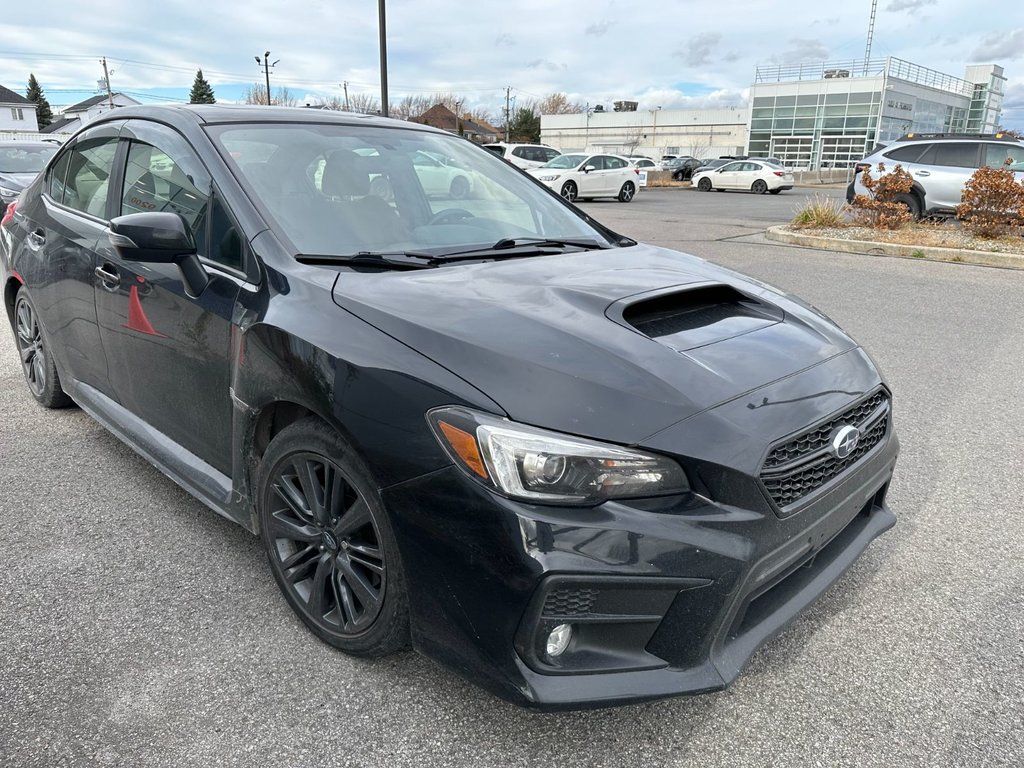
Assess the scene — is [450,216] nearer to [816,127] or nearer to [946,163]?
[946,163]

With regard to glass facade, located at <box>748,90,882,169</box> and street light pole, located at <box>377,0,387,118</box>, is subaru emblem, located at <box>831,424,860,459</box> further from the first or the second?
glass facade, located at <box>748,90,882,169</box>

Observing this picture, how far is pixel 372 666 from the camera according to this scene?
7.70 feet

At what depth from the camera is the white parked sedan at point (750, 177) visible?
108 ft

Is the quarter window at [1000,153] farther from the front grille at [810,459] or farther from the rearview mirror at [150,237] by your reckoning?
the rearview mirror at [150,237]

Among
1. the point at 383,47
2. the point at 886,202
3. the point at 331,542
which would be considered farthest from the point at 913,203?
the point at 331,542

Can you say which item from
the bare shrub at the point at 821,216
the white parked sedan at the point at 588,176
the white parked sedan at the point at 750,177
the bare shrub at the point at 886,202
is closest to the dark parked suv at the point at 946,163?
the bare shrub at the point at 821,216

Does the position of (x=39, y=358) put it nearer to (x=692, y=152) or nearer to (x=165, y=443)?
(x=165, y=443)

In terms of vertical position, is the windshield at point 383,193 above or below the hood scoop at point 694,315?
above

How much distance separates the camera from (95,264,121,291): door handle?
122 inches

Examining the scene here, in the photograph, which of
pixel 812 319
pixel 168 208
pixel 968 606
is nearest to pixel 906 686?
pixel 968 606

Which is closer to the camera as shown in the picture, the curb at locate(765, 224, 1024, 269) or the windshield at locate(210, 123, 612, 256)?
the windshield at locate(210, 123, 612, 256)

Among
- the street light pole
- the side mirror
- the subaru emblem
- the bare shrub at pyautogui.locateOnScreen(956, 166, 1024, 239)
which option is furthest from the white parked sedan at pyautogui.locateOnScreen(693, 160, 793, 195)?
the side mirror

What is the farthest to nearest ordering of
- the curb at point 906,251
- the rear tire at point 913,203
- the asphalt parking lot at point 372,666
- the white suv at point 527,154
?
the white suv at point 527,154 → the rear tire at point 913,203 → the curb at point 906,251 → the asphalt parking lot at point 372,666

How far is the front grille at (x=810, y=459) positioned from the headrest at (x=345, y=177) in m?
1.82
